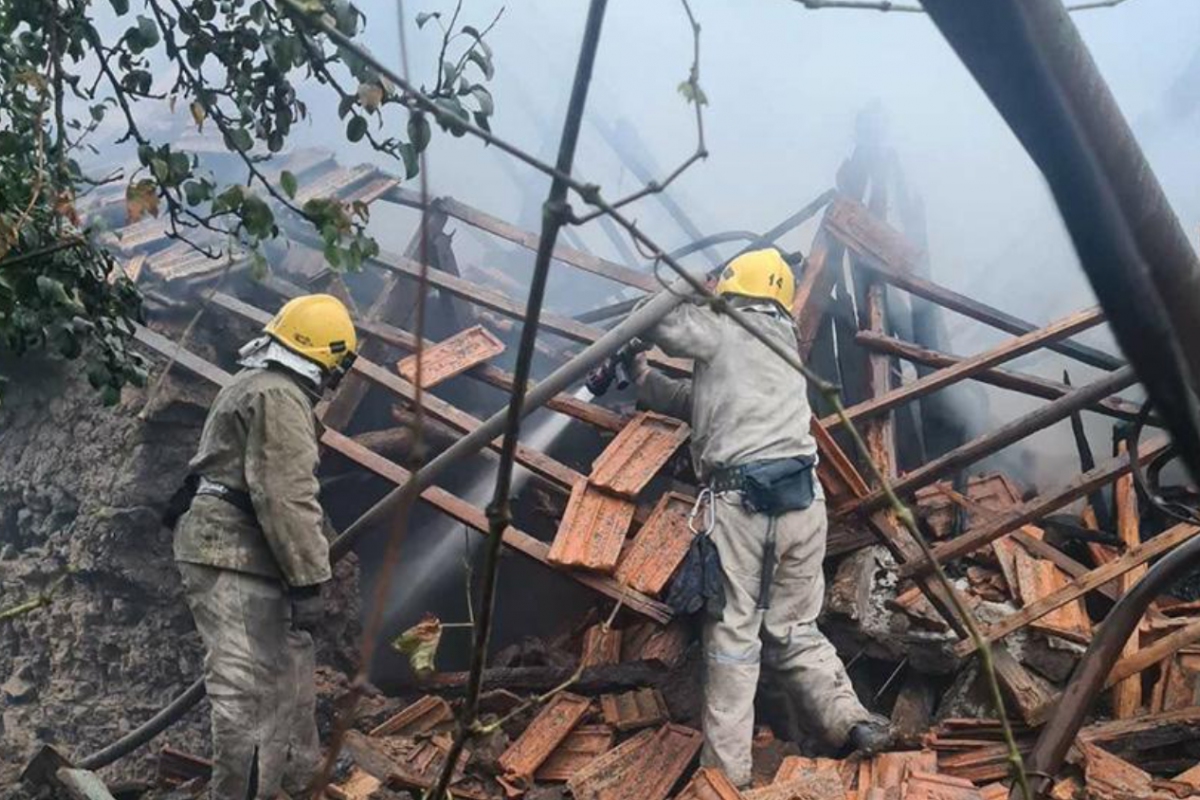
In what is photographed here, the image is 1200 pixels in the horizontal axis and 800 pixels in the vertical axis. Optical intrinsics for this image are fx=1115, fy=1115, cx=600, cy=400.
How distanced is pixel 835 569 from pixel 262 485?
2.82m

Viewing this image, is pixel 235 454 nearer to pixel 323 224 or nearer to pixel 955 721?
pixel 323 224

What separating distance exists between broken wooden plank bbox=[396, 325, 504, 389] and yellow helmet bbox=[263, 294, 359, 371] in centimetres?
76

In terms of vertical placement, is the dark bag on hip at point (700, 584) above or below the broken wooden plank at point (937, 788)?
above

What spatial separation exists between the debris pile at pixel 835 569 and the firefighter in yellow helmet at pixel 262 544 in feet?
1.29

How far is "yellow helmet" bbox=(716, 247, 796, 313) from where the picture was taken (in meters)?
5.32

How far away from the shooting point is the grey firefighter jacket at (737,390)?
5031 mm

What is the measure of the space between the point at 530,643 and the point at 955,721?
215 centimetres

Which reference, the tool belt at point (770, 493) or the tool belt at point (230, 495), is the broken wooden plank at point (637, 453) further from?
the tool belt at point (230, 495)

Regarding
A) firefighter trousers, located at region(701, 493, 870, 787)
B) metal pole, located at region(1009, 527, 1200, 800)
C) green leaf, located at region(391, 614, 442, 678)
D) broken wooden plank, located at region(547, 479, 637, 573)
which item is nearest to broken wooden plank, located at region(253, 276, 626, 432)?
broken wooden plank, located at region(547, 479, 637, 573)

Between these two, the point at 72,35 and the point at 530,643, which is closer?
the point at 72,35

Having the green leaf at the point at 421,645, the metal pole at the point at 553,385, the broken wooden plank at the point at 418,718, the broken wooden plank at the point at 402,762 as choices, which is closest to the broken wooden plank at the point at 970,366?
the metal pole at the point at 553,385

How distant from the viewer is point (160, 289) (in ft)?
21.5

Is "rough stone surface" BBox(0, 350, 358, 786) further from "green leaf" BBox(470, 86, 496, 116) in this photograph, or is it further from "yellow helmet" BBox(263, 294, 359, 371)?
"green leaf" BBox(470, 86, 496, 116)

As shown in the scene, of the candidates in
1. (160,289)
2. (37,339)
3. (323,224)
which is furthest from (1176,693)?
(160,289)
